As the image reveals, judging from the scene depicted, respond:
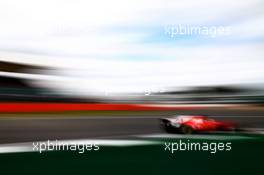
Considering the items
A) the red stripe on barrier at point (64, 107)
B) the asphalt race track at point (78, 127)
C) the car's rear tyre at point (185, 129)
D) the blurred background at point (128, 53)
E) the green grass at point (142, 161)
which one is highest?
the blurred background at point (128, 53)

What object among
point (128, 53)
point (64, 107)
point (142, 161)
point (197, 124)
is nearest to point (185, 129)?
point (197, 124)

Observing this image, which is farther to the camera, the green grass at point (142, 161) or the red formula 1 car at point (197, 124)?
the red formula 1 car at point (197, 124)

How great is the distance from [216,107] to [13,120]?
1113 millimetres

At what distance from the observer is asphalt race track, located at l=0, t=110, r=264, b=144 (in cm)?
258

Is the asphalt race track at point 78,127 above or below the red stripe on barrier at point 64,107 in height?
below

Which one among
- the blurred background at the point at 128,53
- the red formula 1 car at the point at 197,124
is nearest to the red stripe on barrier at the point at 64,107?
the blurred background at the point at 128,53

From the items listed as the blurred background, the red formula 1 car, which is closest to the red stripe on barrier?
the blurred background

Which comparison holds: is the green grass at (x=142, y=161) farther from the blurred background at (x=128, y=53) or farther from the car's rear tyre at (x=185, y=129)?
the blurred background at (x=128, y=53)

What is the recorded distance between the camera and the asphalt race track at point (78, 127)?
2584 mm

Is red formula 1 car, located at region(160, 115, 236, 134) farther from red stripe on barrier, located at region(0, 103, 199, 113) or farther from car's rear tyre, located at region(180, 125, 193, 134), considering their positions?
red stripe on barrier, located at region(0, 103, 199, 113)

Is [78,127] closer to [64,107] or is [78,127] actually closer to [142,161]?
[64,107]

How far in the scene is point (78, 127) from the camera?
8.65ft

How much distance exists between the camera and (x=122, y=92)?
8.70 ft

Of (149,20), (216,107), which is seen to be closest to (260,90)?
(216,107)
